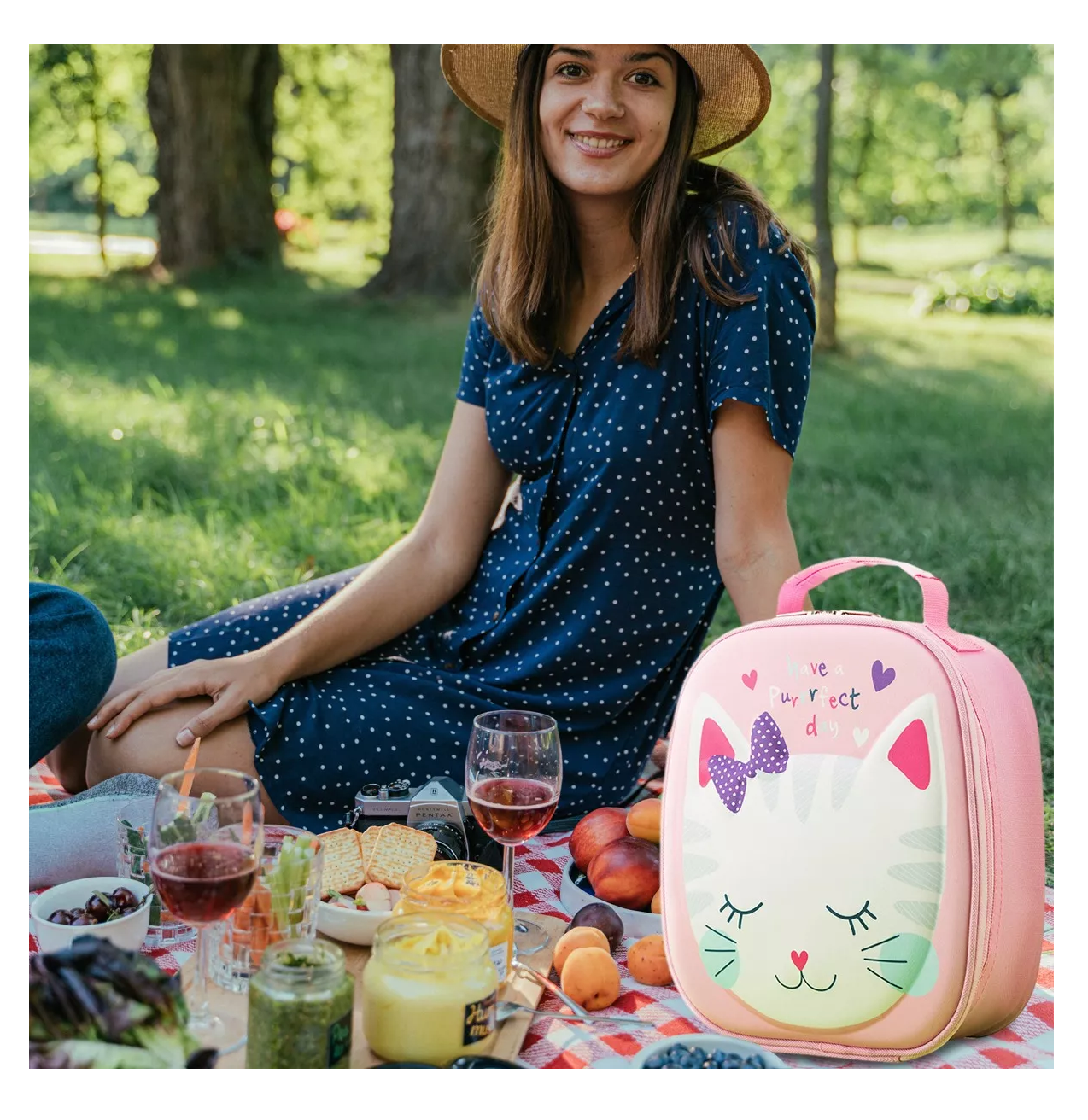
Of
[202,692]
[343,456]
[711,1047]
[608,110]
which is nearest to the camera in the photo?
[711,1047]

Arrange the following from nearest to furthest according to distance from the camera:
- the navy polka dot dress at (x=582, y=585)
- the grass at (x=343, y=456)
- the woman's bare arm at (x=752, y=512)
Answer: the woman's bare arm at (x=752, y=512)
the navy polka dot dress at (x=582, y=585)
the grass at (x=343, y=456)

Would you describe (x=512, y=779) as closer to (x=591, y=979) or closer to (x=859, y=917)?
(x=591, y=979)

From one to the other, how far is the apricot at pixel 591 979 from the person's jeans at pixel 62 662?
125cm

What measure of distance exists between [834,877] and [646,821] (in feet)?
2.06

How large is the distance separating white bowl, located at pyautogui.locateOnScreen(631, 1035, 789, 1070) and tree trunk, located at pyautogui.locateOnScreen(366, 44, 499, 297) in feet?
26.6

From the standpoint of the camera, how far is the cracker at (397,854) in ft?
7.62

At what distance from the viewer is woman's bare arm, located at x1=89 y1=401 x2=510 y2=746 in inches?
111

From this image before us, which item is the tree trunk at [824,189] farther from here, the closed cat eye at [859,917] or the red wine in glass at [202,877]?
the red wine in glass at [202,877]

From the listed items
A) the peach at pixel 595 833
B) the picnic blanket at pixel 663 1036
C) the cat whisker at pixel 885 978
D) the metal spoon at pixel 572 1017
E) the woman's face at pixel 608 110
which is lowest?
the picnic blanket at pixel 663 1036

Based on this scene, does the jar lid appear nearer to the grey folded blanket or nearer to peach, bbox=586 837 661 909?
peach, bbox=586 837 661 909

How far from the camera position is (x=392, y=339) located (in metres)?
9.36

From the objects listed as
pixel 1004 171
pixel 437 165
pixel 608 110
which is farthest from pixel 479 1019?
pixel 1004 171

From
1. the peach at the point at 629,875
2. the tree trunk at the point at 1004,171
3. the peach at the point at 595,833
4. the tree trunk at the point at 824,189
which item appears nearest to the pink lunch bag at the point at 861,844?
the peach at the point at 629,875
